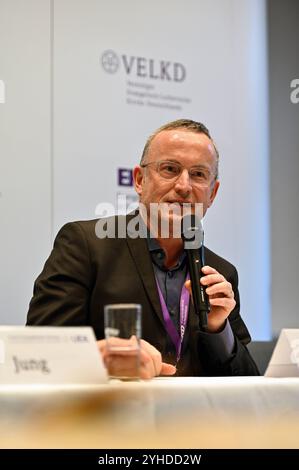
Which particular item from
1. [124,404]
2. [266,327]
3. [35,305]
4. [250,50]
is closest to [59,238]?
[35,305]

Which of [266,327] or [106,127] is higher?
[106,127]

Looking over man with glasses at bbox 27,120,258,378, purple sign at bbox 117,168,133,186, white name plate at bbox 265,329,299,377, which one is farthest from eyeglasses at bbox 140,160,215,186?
purple sign at bbox 117,168,133,186

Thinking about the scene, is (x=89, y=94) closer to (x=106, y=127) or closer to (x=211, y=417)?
(x=106, y=127)

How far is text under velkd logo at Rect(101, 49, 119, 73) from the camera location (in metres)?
3.61

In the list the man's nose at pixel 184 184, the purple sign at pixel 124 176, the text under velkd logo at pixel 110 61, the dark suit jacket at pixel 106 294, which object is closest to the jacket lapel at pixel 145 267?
the dark suit jacket at pixel 106 294

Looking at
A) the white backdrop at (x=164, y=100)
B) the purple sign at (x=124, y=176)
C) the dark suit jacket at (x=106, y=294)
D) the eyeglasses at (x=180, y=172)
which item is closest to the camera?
the dark suit jacket at (x=106, y=294)

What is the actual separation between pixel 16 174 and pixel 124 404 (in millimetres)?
2495

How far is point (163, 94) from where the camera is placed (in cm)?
377

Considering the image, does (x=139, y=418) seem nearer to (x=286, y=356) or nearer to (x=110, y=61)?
(x=286, y=356)

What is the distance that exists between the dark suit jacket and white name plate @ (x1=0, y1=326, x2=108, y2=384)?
2.24ft

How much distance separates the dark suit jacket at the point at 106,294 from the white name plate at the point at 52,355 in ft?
2.24

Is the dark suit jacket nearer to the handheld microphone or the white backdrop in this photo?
the handheld microphone

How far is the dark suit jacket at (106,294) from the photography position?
167 cm

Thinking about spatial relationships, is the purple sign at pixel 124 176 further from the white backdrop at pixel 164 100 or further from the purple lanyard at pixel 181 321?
the purple lanyard at pixel 181 321
